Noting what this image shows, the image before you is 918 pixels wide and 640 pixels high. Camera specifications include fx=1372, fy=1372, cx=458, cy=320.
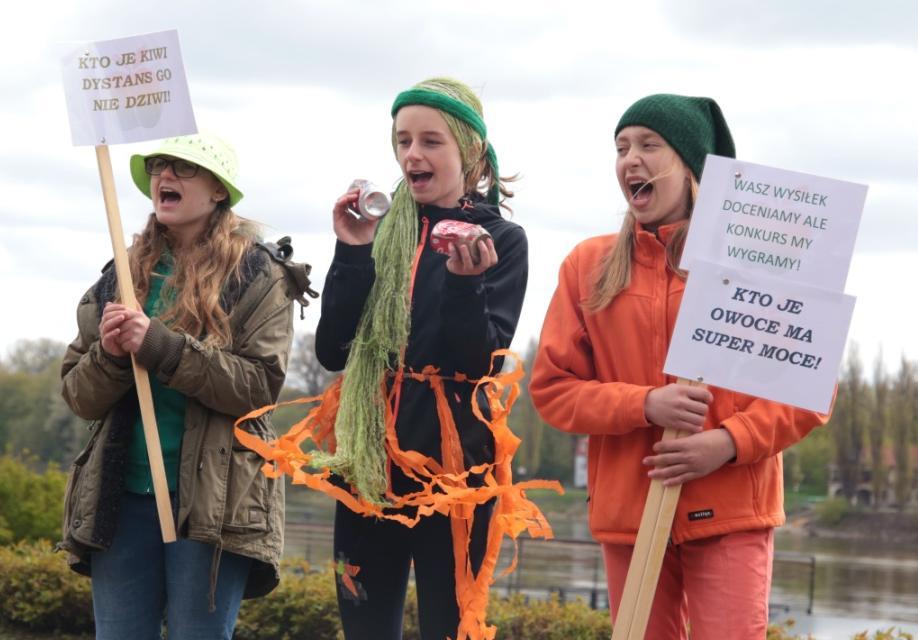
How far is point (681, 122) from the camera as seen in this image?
3.65 meters

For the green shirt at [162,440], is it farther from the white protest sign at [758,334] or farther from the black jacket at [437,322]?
the white protest sign at [758,334]

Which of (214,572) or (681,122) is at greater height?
(681,122)

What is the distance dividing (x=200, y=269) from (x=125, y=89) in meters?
0.58

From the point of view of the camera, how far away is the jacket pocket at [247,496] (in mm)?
3721

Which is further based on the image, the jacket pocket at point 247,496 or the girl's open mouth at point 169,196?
the girl's open mouth at point 169,196

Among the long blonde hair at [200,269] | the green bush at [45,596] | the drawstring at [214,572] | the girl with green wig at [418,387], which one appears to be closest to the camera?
the girl with green wig at [418,387]

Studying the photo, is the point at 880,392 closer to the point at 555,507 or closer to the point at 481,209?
the point at 555,507

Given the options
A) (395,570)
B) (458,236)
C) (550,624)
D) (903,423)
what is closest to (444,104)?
(458,236)

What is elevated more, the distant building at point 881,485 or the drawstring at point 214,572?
the distant building at point 881,485

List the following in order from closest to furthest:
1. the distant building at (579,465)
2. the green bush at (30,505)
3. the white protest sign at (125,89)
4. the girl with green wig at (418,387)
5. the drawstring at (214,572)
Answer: the girl with green wig at (418,387)
the drawstring at (214,572)
the white protest sign at (125,89)
the green bush at (30,505)
the distant building at (579,465)

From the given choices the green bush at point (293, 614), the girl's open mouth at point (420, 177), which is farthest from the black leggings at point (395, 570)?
the green bush at point (293, 614)

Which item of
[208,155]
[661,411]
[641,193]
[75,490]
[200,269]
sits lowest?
[75,490]

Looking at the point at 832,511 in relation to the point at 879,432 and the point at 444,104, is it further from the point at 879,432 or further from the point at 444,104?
the point at 444,104

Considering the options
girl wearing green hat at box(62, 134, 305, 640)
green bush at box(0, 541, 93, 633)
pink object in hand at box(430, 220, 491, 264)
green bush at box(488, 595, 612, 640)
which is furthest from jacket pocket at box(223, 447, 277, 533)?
green bush at box(0, 541, 93, 633)
